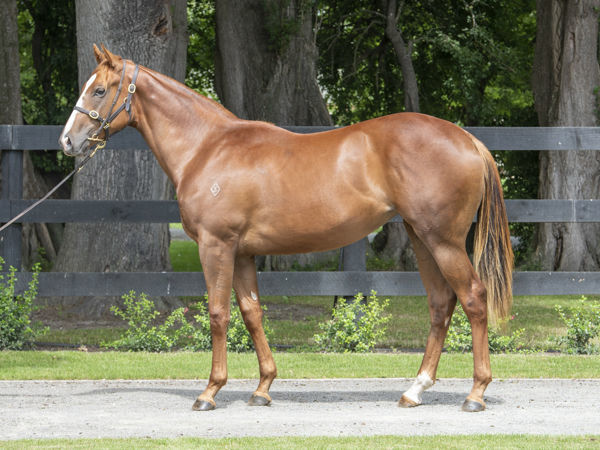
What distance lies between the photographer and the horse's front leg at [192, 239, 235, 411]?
5.68 meters

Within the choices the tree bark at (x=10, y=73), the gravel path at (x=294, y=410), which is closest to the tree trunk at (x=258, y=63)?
the tree bark at (x=10, y=73)

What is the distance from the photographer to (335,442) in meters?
4.77

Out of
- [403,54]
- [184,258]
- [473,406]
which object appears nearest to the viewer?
[473,406]

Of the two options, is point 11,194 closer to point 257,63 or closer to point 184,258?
point 257,63

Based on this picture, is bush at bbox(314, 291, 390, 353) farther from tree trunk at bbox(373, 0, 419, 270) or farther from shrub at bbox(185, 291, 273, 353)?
tree trunk at bbox(373, 0, 419, 270)

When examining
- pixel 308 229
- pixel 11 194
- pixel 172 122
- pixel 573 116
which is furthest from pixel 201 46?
pixel 308 229

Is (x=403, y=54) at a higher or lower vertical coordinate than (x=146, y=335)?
higher

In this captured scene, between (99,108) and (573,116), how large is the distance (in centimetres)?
1113

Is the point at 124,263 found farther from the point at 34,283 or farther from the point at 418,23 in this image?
the point at 418,23

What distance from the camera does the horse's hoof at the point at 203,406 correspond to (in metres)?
5.64

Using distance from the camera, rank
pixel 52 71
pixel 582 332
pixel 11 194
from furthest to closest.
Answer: pixel 52 71 < pixel 11 194 < pixel 582 332

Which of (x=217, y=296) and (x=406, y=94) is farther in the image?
(x=406, y=94)

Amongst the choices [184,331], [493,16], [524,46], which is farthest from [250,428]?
[524,46]

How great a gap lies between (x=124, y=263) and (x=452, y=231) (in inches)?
200
